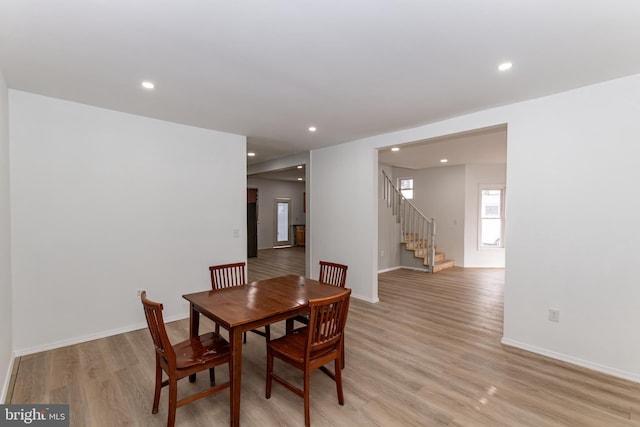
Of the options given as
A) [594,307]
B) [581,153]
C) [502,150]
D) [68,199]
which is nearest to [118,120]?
[68,199]

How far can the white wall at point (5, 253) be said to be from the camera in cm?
240

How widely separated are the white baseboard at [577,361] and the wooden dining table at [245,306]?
7.02ft

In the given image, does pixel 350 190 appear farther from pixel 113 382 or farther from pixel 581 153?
pixel 113 382

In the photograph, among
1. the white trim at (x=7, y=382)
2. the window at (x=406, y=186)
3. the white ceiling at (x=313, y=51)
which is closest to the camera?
the white ceiling at (x=313, y=51)

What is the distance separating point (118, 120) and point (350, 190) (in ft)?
11.2

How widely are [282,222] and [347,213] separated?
6702 mm

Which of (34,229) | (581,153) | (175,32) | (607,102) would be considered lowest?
(34,229)

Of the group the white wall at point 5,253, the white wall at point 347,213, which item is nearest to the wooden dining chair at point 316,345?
the white wall at point 5,253

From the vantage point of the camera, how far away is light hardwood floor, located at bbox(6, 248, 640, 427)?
2100 mm

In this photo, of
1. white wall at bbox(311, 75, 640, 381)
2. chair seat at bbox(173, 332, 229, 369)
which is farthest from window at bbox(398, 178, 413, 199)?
chair seat at bbox(173, 332, 229, 369)

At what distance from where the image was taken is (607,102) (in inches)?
105

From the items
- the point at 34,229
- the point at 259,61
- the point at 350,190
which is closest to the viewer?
the point at 259,61

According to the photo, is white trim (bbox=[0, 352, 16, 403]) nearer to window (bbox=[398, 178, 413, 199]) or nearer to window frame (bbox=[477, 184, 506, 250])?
window (bbox=[398, 178, 413, 199])

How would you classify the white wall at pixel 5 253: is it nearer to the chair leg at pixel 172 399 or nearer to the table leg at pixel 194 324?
the table leg at pixel 194 324
